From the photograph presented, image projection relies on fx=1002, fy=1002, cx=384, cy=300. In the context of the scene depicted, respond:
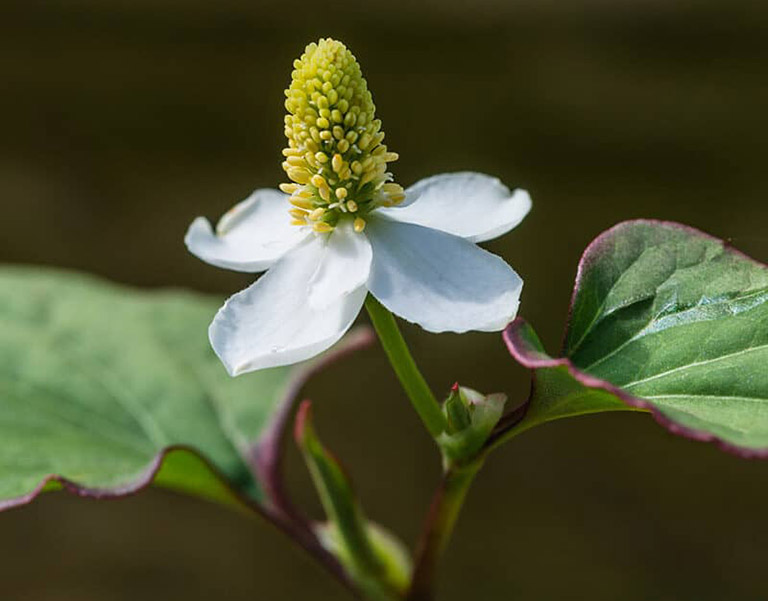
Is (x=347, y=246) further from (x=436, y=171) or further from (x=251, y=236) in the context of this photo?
(x=436, y=171)

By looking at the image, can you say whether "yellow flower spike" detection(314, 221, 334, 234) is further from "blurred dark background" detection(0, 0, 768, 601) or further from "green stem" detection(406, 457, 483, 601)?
"blurred dark background" detection(0, 0, 768, 601)

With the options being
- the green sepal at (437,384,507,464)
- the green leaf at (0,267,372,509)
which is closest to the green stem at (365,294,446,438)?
the green sepal at (437,384,507,464)

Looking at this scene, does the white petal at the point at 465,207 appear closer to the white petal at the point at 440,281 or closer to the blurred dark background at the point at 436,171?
the white petal at the point at 440,281

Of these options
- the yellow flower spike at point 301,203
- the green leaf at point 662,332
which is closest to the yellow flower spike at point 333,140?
the yellow flower spike at point 301,203

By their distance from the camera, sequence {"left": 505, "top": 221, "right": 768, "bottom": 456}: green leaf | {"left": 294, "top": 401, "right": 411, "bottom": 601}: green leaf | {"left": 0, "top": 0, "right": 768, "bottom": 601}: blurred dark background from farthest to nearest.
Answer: {"left": 0, "top": 0, "right": 768, "bottom": 601}: blurred dark background, {"left": 294, "top": 401, "right": 411, "bottom": 601}: green leaf, {"left": 505, "top": 221, "right": 768, "bottom": 456}: green leaf

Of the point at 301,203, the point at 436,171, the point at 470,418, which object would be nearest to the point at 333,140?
the point at 301,203

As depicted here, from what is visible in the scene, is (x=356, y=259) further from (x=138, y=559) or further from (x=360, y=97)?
(x=138, y=559)
